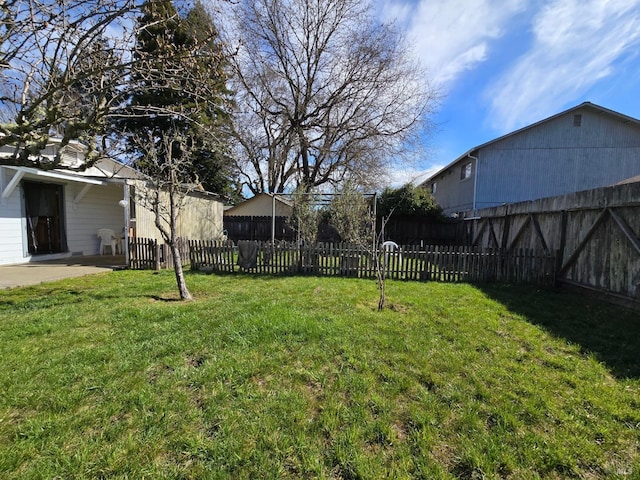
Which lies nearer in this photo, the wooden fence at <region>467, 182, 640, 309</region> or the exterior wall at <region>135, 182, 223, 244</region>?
the wooden fence at <region>467, 182, 640, 309</region>

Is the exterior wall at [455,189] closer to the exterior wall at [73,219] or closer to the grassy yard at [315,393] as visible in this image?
the grassy yard at [315,393]

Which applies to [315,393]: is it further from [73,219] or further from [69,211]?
[73,219]

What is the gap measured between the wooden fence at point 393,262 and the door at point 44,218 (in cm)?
558

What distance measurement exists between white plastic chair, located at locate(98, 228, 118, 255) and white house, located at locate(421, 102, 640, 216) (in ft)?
55.0

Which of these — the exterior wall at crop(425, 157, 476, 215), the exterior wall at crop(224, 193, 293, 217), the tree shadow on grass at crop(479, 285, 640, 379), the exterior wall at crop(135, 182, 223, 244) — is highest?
the exterior wall at crop(425, 157, 476, 215)

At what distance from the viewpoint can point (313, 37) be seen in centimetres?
1698

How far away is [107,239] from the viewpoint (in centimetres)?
1191

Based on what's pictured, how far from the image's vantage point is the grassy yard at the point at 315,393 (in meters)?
1.93

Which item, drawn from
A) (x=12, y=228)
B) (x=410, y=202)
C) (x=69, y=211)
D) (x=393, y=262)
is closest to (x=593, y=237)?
(x=393, y=262)

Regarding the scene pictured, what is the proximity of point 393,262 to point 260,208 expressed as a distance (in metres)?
11.5

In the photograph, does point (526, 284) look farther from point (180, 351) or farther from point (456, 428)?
point (180, 351)

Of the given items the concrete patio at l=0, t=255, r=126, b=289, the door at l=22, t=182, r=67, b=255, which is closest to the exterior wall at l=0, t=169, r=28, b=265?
the door at l=22, t=182, r=67, b=255

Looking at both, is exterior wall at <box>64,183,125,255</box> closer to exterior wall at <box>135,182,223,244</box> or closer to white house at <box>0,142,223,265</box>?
white house at <box>0,142,223,265</box>

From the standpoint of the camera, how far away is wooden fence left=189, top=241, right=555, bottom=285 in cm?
736
